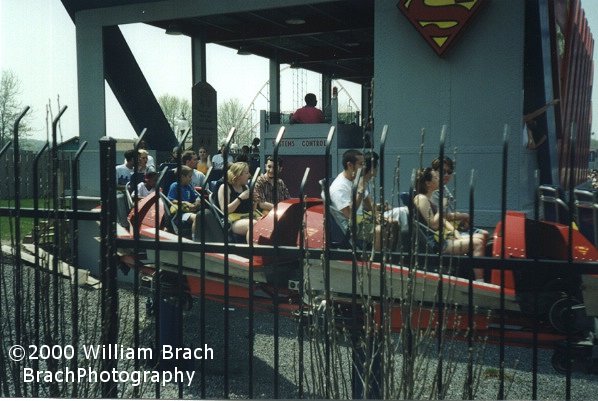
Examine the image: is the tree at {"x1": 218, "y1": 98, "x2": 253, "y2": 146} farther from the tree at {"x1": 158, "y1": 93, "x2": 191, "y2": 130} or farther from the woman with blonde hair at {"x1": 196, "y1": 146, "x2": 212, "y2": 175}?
the woman with blonde hair at {"x1": 196, "y1": 146, "x2": 212, "y2": 175}

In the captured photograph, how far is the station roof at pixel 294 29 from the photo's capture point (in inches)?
473

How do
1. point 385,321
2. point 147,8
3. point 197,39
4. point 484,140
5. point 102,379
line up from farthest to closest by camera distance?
1. point 197,39
2. point 147,8
3. point 484,140
4. point 102,379
5. point 385,321

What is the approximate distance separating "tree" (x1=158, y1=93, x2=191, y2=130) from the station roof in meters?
1.33

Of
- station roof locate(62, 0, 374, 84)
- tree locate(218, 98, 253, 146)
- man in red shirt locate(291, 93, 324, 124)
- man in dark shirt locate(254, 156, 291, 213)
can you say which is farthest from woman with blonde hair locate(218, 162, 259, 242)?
tree locate(218, 98, 253, 146)

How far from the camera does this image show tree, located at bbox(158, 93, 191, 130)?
1299 cm

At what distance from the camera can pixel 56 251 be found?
297cm

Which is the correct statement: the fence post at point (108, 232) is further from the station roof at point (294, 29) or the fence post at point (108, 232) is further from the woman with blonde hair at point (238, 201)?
the station roof at point (294, 29)

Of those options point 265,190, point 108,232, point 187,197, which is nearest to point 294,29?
point 265,190

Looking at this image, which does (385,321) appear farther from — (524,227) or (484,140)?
(484,140)

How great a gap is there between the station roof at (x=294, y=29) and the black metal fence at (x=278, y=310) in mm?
6621

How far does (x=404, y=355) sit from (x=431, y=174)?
8.43 feet

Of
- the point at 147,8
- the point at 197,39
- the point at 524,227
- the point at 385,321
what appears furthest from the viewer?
the point at 197,39

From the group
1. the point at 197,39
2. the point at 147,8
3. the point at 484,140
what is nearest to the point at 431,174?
the point at 484,140

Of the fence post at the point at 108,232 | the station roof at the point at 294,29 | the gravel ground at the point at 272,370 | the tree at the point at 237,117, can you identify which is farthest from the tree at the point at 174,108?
the fence post at the point at 108,232
